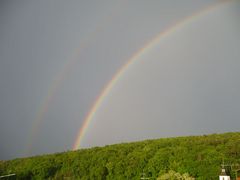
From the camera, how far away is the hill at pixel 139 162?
61566mm

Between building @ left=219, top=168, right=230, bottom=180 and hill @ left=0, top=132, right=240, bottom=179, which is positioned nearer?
building @ left=219, top=168, right=230, bottom=180

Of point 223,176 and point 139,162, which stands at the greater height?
point 139,162

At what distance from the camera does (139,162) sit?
222 ft

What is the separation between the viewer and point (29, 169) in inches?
2965

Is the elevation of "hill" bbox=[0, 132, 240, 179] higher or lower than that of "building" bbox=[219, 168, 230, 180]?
higher

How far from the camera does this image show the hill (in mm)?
61566

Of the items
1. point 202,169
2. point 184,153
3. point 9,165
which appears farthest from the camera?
point 9,165

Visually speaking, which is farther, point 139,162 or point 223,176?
point 139,162

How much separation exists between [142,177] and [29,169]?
1945 centimetres

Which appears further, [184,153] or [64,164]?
[64,164]

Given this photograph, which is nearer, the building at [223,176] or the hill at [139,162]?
the building at [223,176]

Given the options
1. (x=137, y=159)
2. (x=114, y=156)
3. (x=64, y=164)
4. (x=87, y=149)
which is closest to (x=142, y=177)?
(x=137, y=159)

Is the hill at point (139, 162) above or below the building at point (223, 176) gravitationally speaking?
above

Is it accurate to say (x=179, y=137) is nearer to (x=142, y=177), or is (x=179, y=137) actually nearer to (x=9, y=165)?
(x=142, y=177)
